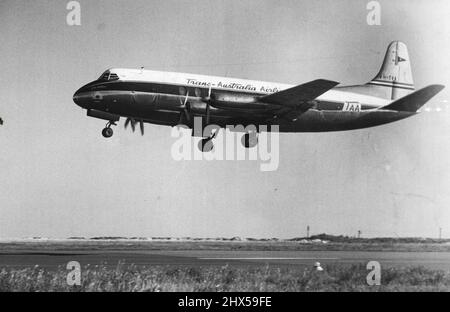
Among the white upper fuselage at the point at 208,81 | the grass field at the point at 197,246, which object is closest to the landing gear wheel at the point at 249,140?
the white upper fuselage at the point at 208,81

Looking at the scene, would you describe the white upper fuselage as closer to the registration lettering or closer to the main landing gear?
the registration lettering

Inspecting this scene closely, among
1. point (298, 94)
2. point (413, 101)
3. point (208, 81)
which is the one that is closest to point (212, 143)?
point (208, 81)

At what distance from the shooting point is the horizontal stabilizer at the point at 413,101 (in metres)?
39.1

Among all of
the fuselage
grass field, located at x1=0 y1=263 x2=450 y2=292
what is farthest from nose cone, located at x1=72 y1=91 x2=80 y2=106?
grass field, located at x1=0 y1=263 x2=450 y2=292

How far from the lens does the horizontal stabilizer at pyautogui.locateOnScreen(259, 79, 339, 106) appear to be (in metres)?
38.1

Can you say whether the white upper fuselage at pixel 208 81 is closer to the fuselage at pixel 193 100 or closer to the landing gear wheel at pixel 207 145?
the fuselage at pixel 193 100

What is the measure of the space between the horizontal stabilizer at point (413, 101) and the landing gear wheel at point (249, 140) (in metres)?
9.21

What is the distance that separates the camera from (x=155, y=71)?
3800 centimetres

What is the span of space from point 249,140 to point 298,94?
438 cm

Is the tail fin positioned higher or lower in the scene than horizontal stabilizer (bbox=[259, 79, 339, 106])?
higher

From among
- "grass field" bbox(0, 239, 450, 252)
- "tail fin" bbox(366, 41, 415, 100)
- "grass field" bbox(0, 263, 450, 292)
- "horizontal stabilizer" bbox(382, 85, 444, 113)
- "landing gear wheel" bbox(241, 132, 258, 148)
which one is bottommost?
"grass field" bbox(0, 239, 450, 252)
